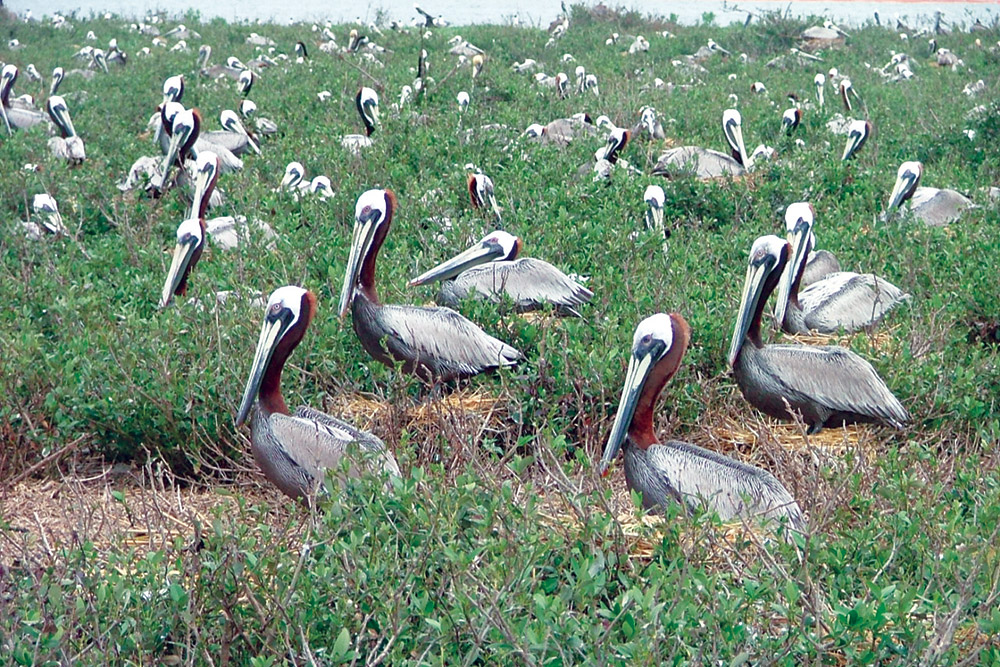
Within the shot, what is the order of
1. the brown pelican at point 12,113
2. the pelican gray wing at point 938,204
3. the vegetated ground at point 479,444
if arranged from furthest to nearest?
the brown pelican at point 12,113 < the pelican gray wing at point 938,204 < the vegetated ground at point 479,444

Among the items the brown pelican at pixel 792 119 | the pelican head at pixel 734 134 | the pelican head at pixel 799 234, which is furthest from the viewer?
the brown pelican at pixel 792 119

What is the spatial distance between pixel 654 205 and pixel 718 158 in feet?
8.93

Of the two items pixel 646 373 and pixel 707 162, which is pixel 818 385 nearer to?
pixel 646 373

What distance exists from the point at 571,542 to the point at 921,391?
2.06 meters

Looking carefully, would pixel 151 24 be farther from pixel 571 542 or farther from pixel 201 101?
pixel 571 542

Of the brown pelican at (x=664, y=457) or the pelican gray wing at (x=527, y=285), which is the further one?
the pelican gray wing at (x=527, y=285)

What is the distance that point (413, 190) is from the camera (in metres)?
→ 7.28

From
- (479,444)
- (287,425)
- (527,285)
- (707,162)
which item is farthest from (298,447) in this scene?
(707,162)

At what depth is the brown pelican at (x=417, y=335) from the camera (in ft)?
15.3

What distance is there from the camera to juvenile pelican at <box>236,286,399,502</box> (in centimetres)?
357

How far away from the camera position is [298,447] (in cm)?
362

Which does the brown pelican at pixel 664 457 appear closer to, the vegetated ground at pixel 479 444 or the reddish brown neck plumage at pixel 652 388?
the reddish brown neck plumage at pixel 652 388

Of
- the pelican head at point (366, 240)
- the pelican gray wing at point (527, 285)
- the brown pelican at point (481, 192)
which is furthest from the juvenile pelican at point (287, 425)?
the brown pelican at point (481, 192)

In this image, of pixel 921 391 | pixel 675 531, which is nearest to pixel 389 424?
pixel 675 531
